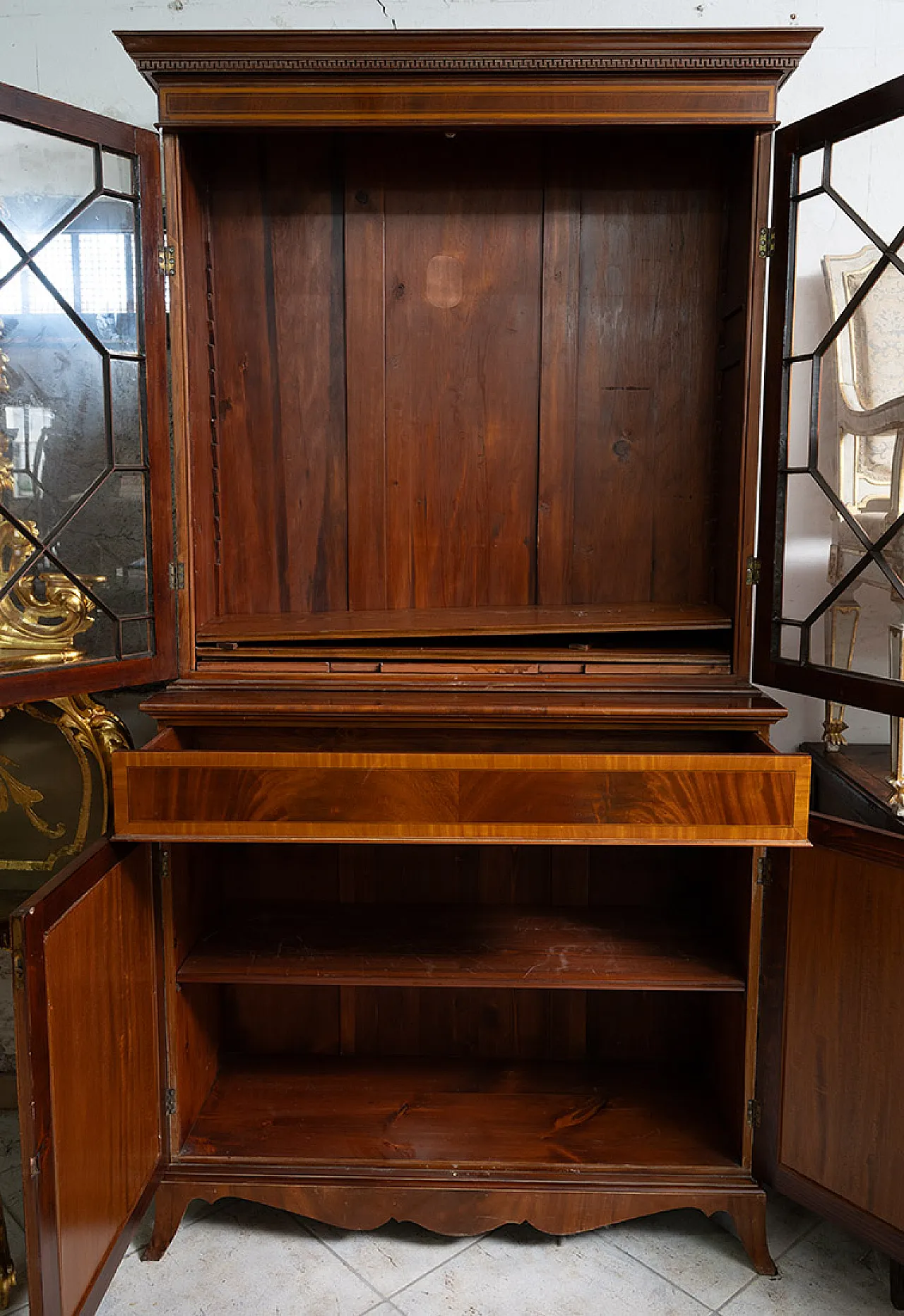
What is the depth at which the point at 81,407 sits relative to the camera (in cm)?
167

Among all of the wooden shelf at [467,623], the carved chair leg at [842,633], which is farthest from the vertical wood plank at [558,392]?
the carved chair leg at [842,633]

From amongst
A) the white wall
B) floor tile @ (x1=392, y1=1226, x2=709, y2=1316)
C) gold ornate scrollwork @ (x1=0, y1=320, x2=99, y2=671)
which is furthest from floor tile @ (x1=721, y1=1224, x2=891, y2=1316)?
the white wall

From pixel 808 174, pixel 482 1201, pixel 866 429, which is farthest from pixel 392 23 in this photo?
pixel 482 1201

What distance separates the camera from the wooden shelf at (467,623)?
1.80 m

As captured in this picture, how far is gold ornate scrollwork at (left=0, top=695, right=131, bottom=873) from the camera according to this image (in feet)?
6.40

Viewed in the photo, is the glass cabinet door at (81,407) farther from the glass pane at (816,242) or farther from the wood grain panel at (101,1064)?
the glass pane at (816,242)

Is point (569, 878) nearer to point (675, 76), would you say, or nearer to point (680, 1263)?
point (680, 1263)

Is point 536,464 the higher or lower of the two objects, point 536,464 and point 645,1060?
the higher

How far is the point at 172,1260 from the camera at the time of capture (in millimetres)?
1770

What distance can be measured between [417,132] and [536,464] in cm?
65

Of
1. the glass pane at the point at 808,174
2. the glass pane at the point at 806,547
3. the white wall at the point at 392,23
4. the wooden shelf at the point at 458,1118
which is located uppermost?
the white wall at the point at 392,23

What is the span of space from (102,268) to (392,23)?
89 centimetres

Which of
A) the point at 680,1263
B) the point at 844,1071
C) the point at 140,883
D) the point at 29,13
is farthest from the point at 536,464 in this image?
the point at 680,1263

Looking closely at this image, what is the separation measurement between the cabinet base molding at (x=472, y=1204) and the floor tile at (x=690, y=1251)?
5 centimetres
